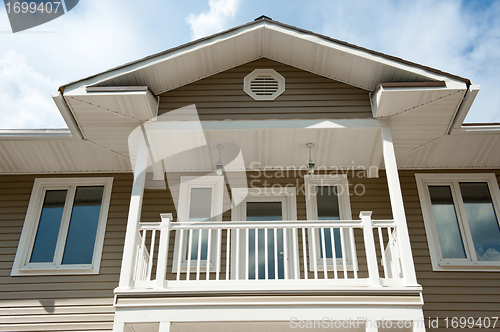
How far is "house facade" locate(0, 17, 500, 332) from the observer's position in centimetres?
493

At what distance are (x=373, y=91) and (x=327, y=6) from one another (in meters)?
5.17

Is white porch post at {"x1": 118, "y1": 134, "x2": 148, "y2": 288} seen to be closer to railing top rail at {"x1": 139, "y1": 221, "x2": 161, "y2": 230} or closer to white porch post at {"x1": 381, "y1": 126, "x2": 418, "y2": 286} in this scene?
railing top rail at {"x1": 139, "y1": 221, "x2": 161, "y2": 230}

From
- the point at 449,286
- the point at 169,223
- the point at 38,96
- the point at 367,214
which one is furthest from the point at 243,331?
the point at 38,96

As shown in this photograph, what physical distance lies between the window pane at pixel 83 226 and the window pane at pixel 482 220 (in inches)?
261

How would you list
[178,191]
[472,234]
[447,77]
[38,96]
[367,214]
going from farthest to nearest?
→ 1. [38,96]
2. [178,191]
3. [472,234]
4. [447,77]
5. [367,214]

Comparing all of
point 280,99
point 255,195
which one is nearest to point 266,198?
point 255,195

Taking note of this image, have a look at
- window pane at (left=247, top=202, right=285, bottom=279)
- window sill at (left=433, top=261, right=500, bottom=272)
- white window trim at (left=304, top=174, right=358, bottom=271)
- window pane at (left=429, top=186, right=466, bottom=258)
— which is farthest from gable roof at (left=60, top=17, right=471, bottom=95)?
window sill at (left=433, top=261, right=500, bottom=272)

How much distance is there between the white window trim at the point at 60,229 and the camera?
6672mm

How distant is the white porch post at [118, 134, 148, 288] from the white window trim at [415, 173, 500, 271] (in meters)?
4.78

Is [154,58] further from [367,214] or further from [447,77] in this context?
[447,77]

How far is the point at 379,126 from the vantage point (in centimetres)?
600

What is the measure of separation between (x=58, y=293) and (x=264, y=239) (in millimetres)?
3488

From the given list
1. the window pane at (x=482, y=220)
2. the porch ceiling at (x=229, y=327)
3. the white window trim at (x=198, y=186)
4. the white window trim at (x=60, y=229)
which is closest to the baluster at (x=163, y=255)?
the porch ceiling at (x=229, y=327)

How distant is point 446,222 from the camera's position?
7.03m
